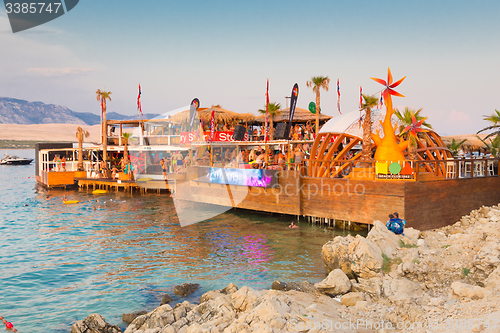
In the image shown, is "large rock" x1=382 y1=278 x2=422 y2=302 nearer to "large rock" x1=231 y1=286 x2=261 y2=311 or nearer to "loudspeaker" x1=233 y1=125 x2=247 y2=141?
"large rock" x1=231 y1=286 x2=261 y2=311

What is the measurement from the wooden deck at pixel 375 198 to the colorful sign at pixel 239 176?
44 cm

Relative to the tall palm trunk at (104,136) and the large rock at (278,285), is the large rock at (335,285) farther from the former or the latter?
the tall palm trunk at (104,136)

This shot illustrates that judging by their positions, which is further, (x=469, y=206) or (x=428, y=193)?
(x=469, y=206)

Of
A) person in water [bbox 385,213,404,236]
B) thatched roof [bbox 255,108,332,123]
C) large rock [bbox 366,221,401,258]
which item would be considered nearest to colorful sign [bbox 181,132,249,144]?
thatched roof [bbox 255,108,332,123]

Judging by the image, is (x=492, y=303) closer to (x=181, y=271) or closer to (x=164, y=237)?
(x=181, y=271)

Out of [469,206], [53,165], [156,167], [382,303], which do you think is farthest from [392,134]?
[53,165]

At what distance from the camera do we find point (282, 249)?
53.9ft

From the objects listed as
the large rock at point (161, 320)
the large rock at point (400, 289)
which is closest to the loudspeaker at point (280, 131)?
the large rock at point (400, 289)

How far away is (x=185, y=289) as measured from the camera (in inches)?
450

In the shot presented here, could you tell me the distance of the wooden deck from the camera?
16703 mm

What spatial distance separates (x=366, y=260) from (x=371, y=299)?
1745 mm

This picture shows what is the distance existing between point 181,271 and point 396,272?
7.26 metres

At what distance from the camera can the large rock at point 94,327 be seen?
28.9 ft

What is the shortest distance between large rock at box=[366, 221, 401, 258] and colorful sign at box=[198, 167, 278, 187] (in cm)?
840
